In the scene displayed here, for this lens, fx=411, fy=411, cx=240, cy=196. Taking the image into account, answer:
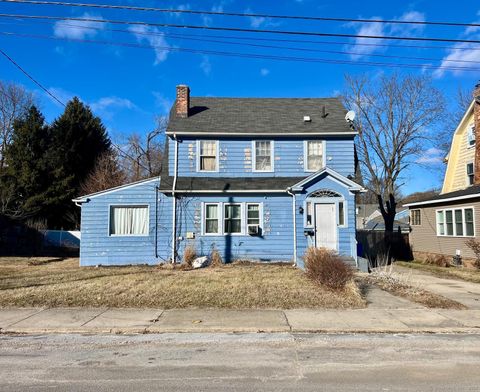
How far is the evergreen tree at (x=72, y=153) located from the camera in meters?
31.6

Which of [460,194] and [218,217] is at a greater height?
[460,194]

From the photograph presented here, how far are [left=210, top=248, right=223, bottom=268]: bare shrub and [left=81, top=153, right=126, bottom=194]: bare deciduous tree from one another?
17893mm

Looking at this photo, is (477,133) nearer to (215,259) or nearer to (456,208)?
(456,208)

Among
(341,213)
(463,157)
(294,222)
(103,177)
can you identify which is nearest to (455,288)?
(341,213)

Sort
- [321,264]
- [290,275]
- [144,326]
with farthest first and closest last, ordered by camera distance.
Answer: [290,275] → [321,264] → [144,326]

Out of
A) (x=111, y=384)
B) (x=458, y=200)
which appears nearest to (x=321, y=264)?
(x=111, y=384)

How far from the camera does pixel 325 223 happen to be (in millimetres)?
16750

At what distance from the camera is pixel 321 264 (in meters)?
11.1

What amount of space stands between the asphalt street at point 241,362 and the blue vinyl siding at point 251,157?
455 inches

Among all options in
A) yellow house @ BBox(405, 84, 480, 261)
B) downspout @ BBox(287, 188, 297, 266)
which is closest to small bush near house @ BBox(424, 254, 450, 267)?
yellow house @ BBox(405, 84, 480, 261)

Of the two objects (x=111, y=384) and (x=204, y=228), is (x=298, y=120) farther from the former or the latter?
(x=111, y=384)

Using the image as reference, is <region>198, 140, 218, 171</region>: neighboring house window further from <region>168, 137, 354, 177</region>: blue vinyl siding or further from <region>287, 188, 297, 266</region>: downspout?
<region>287, 188, 297, 266</region>: downspout

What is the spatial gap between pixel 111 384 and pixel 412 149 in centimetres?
3207

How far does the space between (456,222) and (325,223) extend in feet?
26.2
